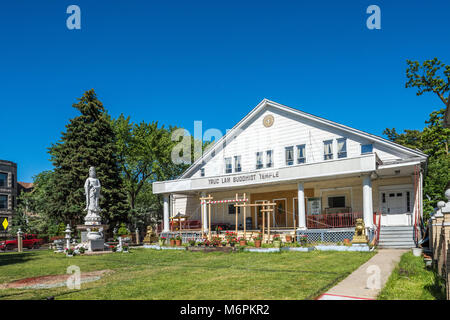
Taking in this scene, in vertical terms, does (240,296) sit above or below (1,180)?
below

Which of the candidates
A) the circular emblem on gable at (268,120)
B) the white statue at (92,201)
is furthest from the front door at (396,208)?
the white statue at (92,201)

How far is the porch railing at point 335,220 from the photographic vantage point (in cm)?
2186

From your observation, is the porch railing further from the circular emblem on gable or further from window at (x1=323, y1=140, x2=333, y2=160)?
the circular emblem on gable

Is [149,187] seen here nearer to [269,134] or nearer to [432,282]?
[269,134]

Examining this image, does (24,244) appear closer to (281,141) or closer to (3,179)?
(281,141)

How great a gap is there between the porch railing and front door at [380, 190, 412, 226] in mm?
2025

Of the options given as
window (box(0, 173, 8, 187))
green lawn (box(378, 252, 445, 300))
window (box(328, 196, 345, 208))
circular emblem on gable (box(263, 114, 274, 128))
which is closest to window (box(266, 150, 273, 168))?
circular emblem on gable (box(263, 114, 274, 128))

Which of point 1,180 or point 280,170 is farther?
point 1,180

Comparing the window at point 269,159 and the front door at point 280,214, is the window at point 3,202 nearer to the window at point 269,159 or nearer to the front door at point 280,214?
the front door at point 280,214

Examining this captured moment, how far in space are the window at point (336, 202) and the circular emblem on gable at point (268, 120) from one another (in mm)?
7074
